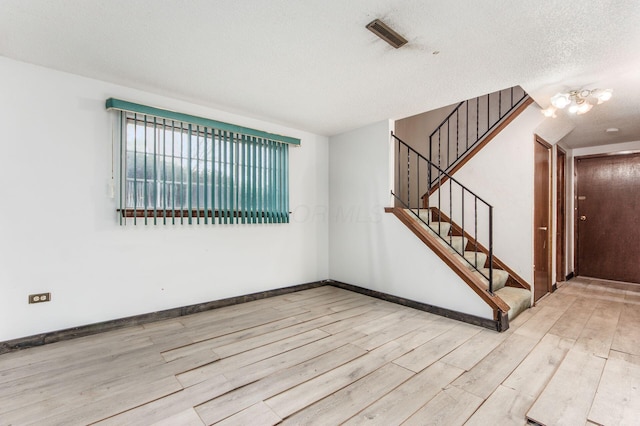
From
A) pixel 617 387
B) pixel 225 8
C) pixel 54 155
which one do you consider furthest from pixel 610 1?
pixel 54 155

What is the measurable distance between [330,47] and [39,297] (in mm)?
3268

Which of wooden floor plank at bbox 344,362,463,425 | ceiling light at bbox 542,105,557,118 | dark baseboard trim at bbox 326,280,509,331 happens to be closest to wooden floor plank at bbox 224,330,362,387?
wooden floor plank at bbox 344,362,463,425

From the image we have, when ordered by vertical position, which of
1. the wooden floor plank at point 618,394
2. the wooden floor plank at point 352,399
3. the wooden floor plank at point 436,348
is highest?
the wooden floor plank at point 352,399

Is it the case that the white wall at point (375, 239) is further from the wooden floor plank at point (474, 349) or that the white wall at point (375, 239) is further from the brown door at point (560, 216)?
the brown door at point (560, 216)

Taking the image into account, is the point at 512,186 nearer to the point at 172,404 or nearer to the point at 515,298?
the point at 515,298

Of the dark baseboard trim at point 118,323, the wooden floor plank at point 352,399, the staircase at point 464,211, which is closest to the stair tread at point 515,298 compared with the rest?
the staircase at point 464,211

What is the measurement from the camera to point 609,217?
530cm

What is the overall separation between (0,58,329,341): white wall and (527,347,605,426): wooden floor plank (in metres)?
3.23

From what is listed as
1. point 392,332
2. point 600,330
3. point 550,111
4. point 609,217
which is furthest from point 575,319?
point 609,217

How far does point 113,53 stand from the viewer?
2418 millimetres

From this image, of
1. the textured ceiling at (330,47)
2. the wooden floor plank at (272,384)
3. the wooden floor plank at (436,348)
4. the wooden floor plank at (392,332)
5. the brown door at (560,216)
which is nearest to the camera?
the wooden floor plank at (272,384)

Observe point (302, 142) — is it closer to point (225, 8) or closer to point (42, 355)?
point (225, 8)

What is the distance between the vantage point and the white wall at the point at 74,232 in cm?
252

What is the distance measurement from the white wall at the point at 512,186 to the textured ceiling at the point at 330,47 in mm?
490
